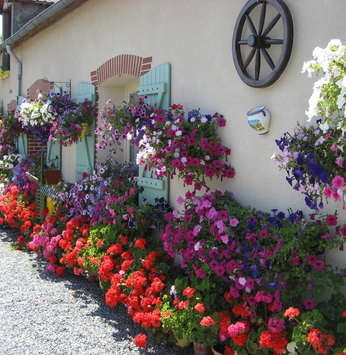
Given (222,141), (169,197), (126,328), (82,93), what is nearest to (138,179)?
(169,197)

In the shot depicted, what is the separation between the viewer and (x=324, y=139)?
234 cm

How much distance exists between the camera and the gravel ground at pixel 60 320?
3.53 m

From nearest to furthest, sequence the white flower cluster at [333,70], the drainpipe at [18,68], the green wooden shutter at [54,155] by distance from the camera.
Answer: the white flower cluster at [333,70] → the green wooden shutter at [54,155] → the drainpipe at [18,68]

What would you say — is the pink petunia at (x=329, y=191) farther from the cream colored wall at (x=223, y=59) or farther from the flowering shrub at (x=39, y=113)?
the flowering shrub at (x=39, y=113)

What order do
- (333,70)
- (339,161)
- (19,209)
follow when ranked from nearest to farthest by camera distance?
1. (333,70)
2. (339,161)
3. (19,209)

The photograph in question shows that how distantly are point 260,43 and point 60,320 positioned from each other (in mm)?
2882

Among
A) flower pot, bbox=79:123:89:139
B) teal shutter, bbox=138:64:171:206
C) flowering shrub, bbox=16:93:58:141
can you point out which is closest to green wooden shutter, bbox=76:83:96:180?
flower pot, bbox=79:123:89:139

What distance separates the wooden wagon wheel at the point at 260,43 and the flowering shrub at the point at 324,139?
75cm

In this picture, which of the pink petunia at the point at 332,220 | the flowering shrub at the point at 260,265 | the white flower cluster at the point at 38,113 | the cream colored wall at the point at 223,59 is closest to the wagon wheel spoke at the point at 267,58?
the cream colored wall at the point at 223,59

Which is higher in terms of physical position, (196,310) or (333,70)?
(333,70)

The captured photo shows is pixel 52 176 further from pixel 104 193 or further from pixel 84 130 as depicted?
pixel 104 193

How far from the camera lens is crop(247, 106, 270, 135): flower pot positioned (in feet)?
11.0

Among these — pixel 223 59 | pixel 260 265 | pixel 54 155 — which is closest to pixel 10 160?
pixel 54 155

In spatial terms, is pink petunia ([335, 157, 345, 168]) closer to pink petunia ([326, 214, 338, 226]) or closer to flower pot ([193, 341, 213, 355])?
pink petunia ([326, 214, 338, 226])
